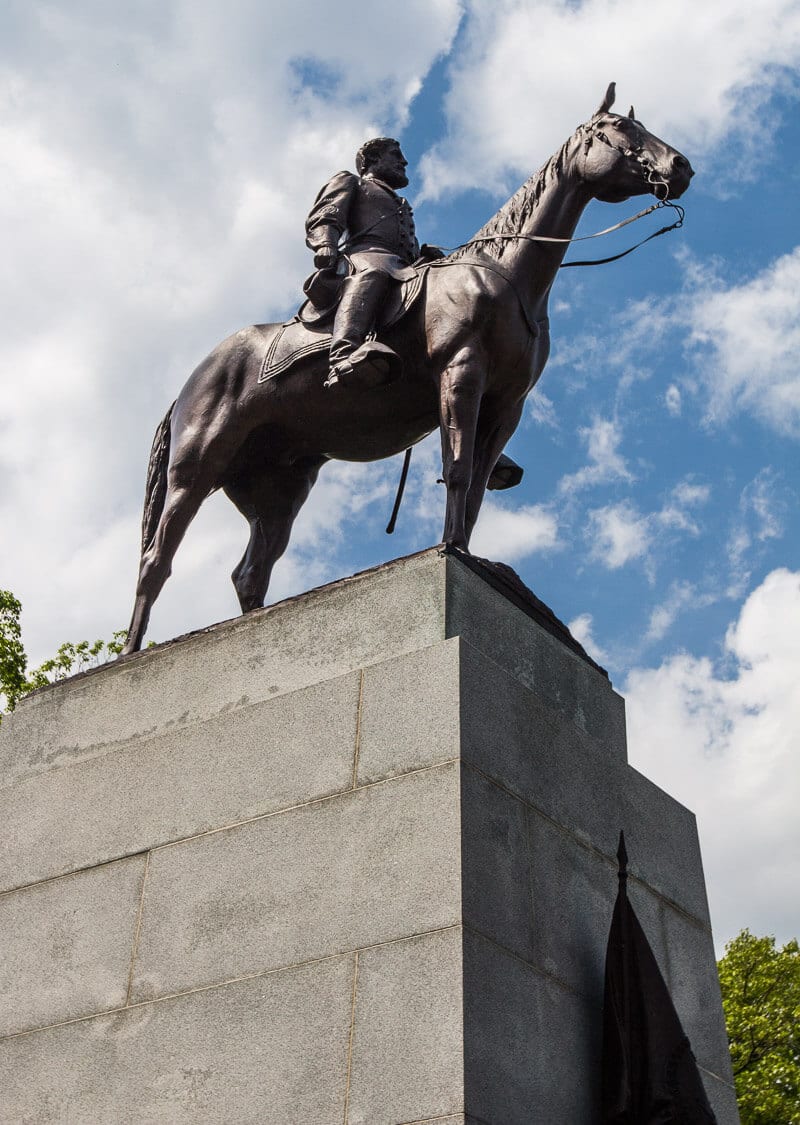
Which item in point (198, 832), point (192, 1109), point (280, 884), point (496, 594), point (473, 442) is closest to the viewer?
point (192, 1109)

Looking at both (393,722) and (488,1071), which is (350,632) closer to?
(393,722)

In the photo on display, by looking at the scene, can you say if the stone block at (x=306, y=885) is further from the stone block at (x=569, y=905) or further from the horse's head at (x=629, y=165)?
the horse's head at (x=629, y=165)

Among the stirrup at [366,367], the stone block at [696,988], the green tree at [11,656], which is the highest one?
the green tree at [11,656]

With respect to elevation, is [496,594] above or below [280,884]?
above

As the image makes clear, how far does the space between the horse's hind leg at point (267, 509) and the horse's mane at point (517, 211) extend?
221 centimetres

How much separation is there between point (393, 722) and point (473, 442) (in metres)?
2.51

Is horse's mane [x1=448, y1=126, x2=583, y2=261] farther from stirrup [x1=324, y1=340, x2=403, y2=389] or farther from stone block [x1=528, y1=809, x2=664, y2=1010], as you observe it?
stone block [x1=528, y1=809, x2=664, y2=1010]

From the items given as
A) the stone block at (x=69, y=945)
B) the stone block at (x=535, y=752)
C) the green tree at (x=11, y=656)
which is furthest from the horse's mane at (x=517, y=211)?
the green tree at (x=11, y=656)

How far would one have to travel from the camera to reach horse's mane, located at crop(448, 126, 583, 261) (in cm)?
1059

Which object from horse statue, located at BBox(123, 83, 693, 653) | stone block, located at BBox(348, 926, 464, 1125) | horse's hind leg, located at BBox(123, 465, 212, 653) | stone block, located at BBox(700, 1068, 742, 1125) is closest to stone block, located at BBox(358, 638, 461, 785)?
stone block, located at BBox(348, 926, 464, 1125)

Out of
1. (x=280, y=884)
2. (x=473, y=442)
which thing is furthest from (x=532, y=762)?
(x=473, y=442)

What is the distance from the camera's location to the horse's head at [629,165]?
34.2 feet

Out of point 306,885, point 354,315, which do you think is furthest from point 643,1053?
point 354,315

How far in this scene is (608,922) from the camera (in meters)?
8.37
